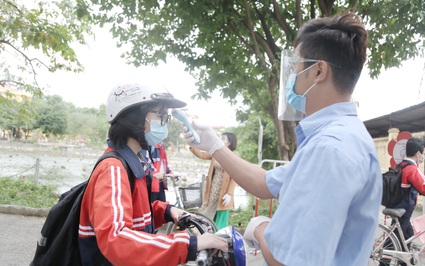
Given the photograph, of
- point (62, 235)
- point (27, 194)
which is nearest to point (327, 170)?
point (62, 235)

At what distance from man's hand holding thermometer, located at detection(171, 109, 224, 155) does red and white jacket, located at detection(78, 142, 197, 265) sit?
435 millimetres

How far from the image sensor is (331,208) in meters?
0.95

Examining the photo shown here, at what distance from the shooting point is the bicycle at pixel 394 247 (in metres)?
5.25

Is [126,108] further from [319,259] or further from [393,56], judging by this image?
[393,56]

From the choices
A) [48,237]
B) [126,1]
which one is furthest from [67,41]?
[48,237]

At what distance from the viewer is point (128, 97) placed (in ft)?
6.72

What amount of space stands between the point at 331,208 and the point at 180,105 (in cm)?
143

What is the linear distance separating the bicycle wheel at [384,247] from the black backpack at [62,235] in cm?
456

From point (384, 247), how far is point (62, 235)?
512 cm

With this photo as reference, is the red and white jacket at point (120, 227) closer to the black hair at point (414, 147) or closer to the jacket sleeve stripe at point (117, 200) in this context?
the jacket sleeve stripe at point (117, 200)

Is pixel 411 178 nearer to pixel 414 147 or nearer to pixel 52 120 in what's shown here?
pixel 414 147

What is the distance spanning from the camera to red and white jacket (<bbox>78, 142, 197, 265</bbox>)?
4.87ft

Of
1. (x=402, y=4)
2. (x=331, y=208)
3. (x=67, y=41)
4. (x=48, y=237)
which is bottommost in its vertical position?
(x=48, y=237)

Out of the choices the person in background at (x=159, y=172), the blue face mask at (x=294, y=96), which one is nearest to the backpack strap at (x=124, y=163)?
the blue face mask at (x=294, y=96)
